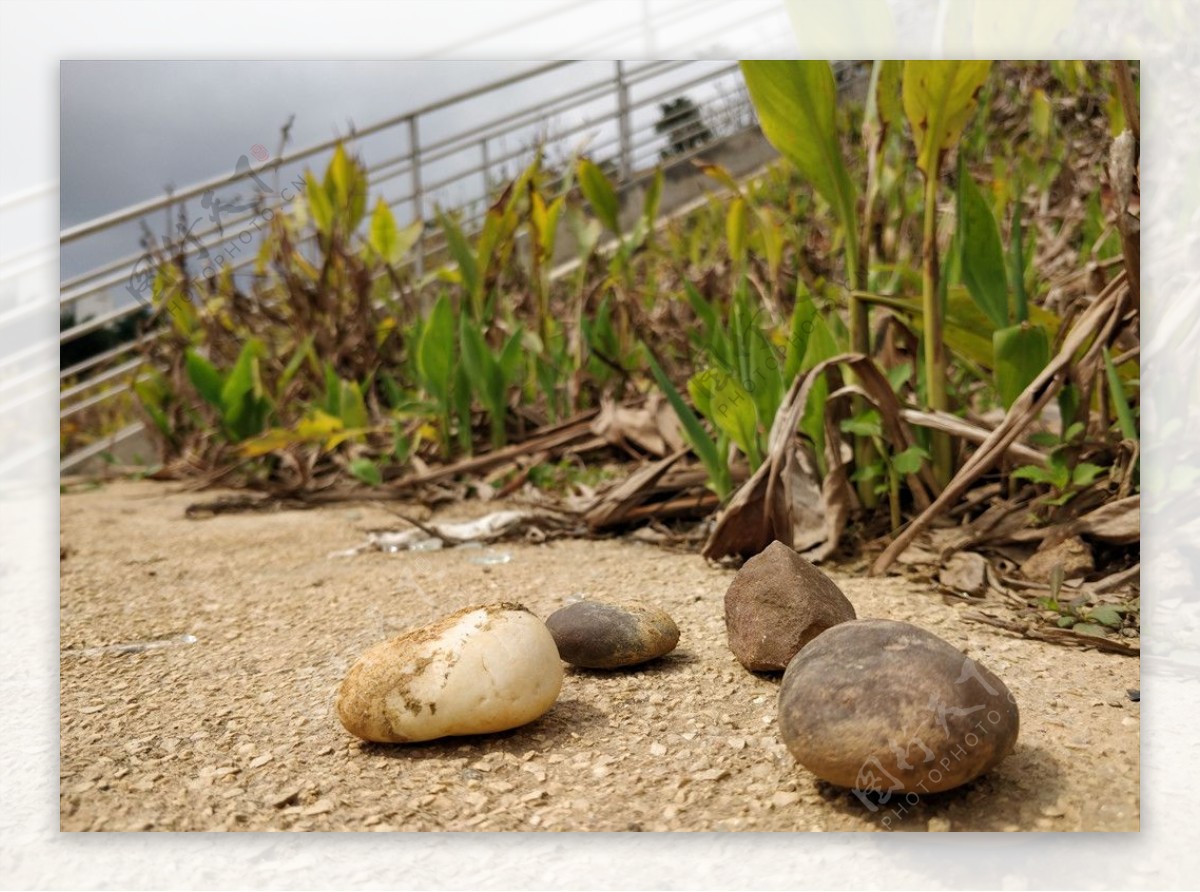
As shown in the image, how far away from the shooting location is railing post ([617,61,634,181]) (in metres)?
1.27

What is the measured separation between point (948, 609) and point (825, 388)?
31cm

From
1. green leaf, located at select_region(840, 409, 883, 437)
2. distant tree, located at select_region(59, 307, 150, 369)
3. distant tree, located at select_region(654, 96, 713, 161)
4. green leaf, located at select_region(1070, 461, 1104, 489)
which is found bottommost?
green leaf, located at select_region(1070, 461, 1104, 489)

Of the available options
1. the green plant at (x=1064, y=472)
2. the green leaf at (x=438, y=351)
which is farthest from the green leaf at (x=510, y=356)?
the green plant at (x=1064, y=472)

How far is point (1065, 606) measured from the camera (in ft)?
3.33

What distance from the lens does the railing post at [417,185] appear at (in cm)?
153

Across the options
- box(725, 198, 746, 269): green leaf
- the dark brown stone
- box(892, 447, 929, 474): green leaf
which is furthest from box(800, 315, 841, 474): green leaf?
box(725, 198, 746, 269): green leaf

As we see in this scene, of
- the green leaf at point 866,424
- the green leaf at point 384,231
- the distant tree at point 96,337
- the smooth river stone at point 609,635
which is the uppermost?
the green leaf at point 384,231

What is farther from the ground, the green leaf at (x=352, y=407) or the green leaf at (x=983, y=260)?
the green leaf at (x=983, y=260)

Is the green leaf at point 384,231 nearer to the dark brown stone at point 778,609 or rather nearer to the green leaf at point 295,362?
Answer: the green leaf at point 295,362

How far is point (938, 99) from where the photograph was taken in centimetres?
113

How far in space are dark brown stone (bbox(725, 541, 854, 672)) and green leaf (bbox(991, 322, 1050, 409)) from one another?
0.43 metres
